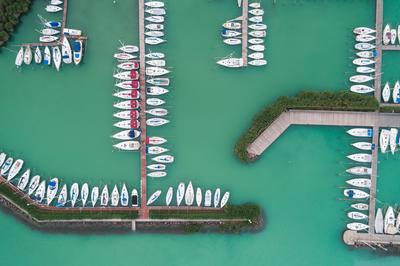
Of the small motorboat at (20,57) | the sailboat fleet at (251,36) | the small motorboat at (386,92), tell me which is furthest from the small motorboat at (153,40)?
the small motorboat at (386,92)

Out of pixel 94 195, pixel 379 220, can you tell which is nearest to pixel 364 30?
pixel 379 220

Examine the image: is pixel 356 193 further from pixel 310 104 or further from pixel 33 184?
pixel 33 184

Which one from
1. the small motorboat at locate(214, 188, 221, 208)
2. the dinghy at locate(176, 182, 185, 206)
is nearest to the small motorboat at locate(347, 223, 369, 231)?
the small motorboat at locate(214, 188, 221, 208)

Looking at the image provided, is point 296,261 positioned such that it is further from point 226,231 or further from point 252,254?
point 226,231

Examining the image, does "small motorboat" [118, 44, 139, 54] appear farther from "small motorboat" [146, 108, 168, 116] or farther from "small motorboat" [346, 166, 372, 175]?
"small motorboat" [346, 166, 372, 175]

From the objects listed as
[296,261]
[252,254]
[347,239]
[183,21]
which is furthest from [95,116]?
[347,239]
